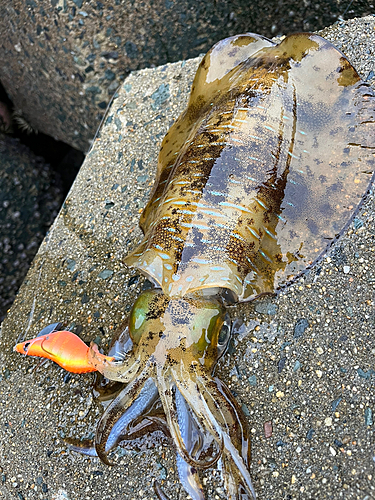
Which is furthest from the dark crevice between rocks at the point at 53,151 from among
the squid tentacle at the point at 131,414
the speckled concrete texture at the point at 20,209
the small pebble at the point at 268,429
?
the small pebble at the point at 268,429

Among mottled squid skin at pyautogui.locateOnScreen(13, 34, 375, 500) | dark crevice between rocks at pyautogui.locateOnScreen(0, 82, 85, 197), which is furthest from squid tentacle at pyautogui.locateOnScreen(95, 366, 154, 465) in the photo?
dark crevice between rocks at pyautogui.locateOnScreen(0, 82, 85, 197)

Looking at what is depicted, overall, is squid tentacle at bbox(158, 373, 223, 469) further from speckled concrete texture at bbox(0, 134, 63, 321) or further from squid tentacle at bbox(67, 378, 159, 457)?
speckled concrete texture at bbox(0, 134, 63, 321)

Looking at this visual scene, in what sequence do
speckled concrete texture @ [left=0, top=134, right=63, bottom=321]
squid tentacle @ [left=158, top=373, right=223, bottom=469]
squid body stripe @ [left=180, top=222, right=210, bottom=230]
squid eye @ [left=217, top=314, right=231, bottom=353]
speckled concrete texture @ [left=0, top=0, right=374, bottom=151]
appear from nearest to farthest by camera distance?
squid tentacle @ [left=158, top=373, right=223, bottom=469] → squid body stripe @ [left=180, top=222, right=210, bottom=230] → squid eye @ [left=217, top=314, right=231, bottom=353] → speckled concrete texture @ [left=0, top=0, right=374, bottom=151] → speckled concrete texture @ [left=0, top=134, right=63, bottom=321]

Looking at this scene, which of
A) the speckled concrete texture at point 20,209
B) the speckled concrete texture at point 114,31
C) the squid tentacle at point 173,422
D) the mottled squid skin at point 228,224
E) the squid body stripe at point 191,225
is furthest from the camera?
the speckled concrete texture at point 20,209

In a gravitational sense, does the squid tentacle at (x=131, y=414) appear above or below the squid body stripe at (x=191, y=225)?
below

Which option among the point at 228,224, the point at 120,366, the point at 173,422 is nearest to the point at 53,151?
the point at 228,224

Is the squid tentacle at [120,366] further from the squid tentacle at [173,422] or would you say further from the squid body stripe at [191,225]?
the squid body stripe at [191,225]
